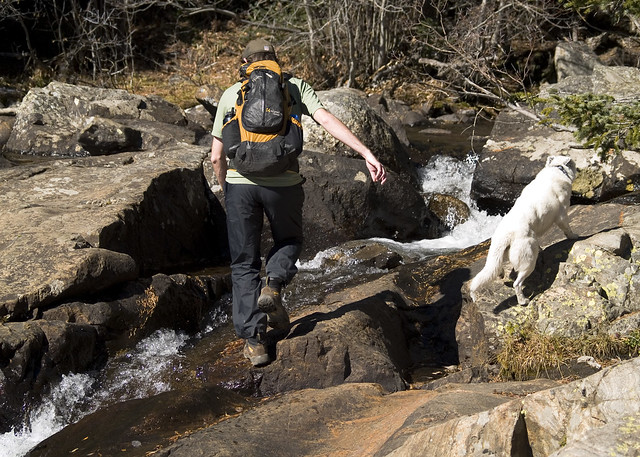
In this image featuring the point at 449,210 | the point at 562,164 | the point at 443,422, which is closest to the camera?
the point at 443,422

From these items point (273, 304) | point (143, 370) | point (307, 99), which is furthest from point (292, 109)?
point (143, 370)

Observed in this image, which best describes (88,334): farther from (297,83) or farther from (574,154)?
(574,154)

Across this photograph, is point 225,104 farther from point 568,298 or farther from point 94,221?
point 568,298

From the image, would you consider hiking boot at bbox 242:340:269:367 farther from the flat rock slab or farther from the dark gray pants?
the flat rock slab

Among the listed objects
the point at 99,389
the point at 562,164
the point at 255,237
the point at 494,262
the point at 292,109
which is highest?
the point at 292,109

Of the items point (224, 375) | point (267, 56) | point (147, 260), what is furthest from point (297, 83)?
point (147, 260)

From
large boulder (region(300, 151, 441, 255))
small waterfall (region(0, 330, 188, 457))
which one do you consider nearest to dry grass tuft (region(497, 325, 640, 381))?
small waterfall (region(0, 330, 188, 457))

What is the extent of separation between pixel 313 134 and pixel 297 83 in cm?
471

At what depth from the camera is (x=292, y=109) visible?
15.0 feet

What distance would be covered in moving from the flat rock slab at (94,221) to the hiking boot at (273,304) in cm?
168

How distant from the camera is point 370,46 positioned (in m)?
16.5

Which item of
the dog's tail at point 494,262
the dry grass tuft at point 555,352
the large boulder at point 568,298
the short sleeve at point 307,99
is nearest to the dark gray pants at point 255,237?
the short sleeve at point 307,99

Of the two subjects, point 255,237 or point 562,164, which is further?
point 562,164

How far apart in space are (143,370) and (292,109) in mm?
2302
